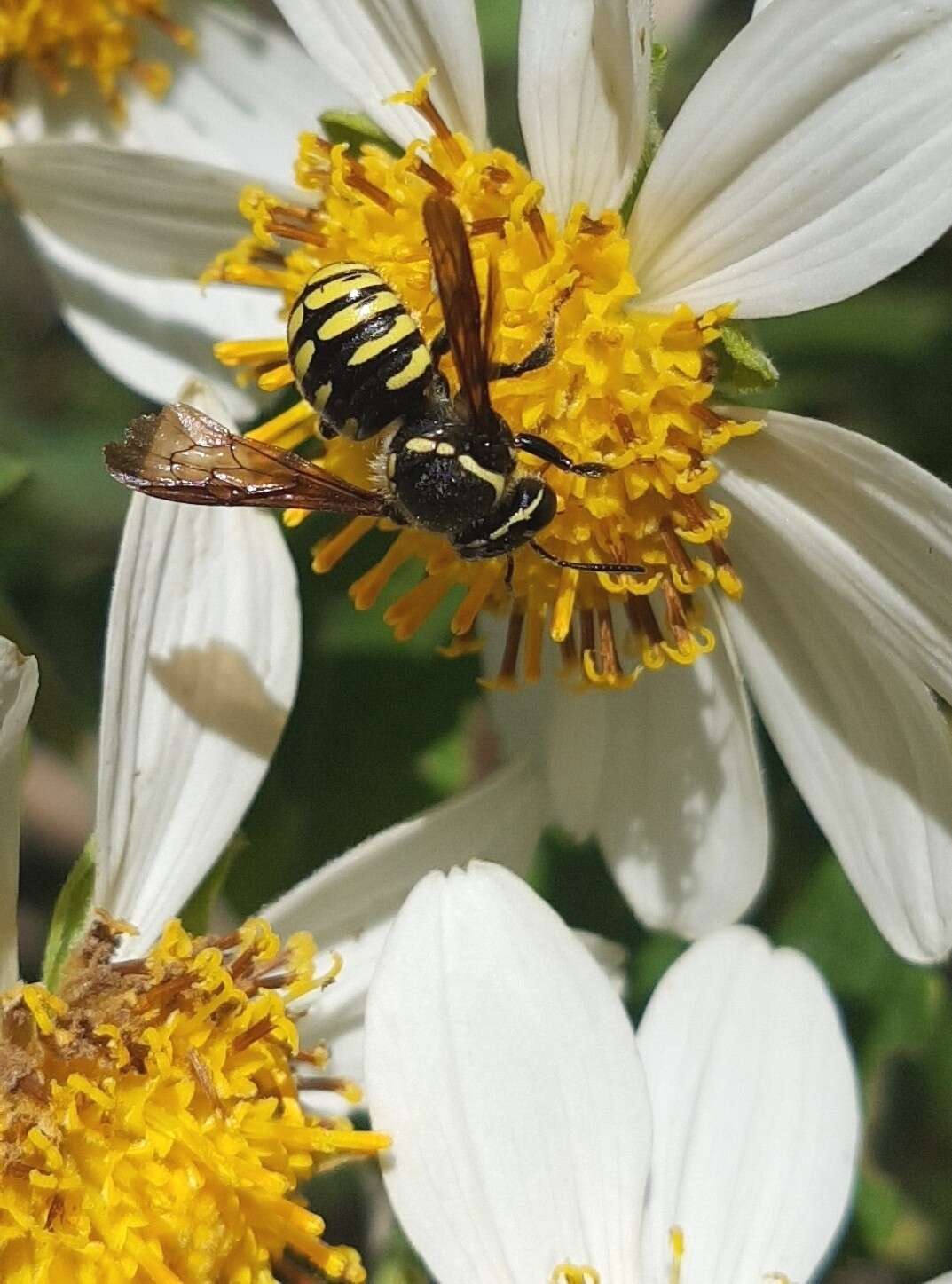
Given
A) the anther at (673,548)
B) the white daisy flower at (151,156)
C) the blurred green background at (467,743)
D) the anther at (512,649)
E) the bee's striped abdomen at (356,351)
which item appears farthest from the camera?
the blurred green background at (467,743)

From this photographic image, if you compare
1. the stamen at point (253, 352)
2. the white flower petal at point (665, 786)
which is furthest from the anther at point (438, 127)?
the white flower petal at point (665, 786)

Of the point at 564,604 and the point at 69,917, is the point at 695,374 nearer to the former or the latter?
the point at 564,604

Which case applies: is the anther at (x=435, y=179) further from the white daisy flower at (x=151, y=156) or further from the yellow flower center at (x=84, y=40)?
the yellow flower center at (x=84, y=40)

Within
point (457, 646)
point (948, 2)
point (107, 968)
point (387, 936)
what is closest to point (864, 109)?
point (948, 2)

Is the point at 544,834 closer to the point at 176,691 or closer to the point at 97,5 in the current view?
the point at 176,691

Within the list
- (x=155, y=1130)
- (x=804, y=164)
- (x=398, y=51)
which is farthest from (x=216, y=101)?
(x=155, y=1130)
